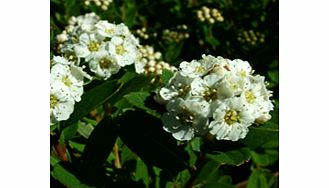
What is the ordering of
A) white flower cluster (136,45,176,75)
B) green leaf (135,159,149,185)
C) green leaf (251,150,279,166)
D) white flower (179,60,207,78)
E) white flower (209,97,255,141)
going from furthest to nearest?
green leaf (251,150,279,166), white flower cluster (136,45,176,75), green leaf (135,159,149,185), white flower (179,60,207,78), white flower (209,97,255,141)

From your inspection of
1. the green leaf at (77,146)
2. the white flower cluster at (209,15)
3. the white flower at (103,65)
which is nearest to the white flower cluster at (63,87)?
the white flower at (103,65)

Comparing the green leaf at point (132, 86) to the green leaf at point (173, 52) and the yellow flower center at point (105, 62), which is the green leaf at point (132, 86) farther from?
the green leaf at point (173, 52)

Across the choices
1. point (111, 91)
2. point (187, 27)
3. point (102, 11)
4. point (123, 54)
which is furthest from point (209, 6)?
point (111, 91)

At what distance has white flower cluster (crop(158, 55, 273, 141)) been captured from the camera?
1964 mm

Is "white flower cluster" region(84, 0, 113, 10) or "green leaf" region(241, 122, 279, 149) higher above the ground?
"white flower cluster" region(84, 0, 113, 10)

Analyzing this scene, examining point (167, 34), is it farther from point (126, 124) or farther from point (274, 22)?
point (126, 124)

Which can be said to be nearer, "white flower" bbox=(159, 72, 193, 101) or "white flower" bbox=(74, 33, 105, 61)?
"white flower" bbox=(159, 72, 193, 101)

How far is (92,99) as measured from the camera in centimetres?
229

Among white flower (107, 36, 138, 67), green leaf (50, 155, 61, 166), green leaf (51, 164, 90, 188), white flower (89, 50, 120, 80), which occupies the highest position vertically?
white flower (107, 36, 138, 67)

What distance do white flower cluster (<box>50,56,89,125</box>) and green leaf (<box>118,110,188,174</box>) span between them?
0.20m

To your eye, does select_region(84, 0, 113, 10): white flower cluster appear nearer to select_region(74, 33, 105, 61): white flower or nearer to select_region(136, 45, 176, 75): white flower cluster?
select_region(136, 45, 176, 75): white flower cluster

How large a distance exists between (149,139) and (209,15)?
1.93 metres

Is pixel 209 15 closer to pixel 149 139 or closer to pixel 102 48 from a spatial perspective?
pixel 102 48

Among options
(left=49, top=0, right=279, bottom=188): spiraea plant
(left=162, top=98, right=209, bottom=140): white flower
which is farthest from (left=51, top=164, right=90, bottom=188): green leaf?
(left=162, top=98, right=209, bottom=140): white flower
